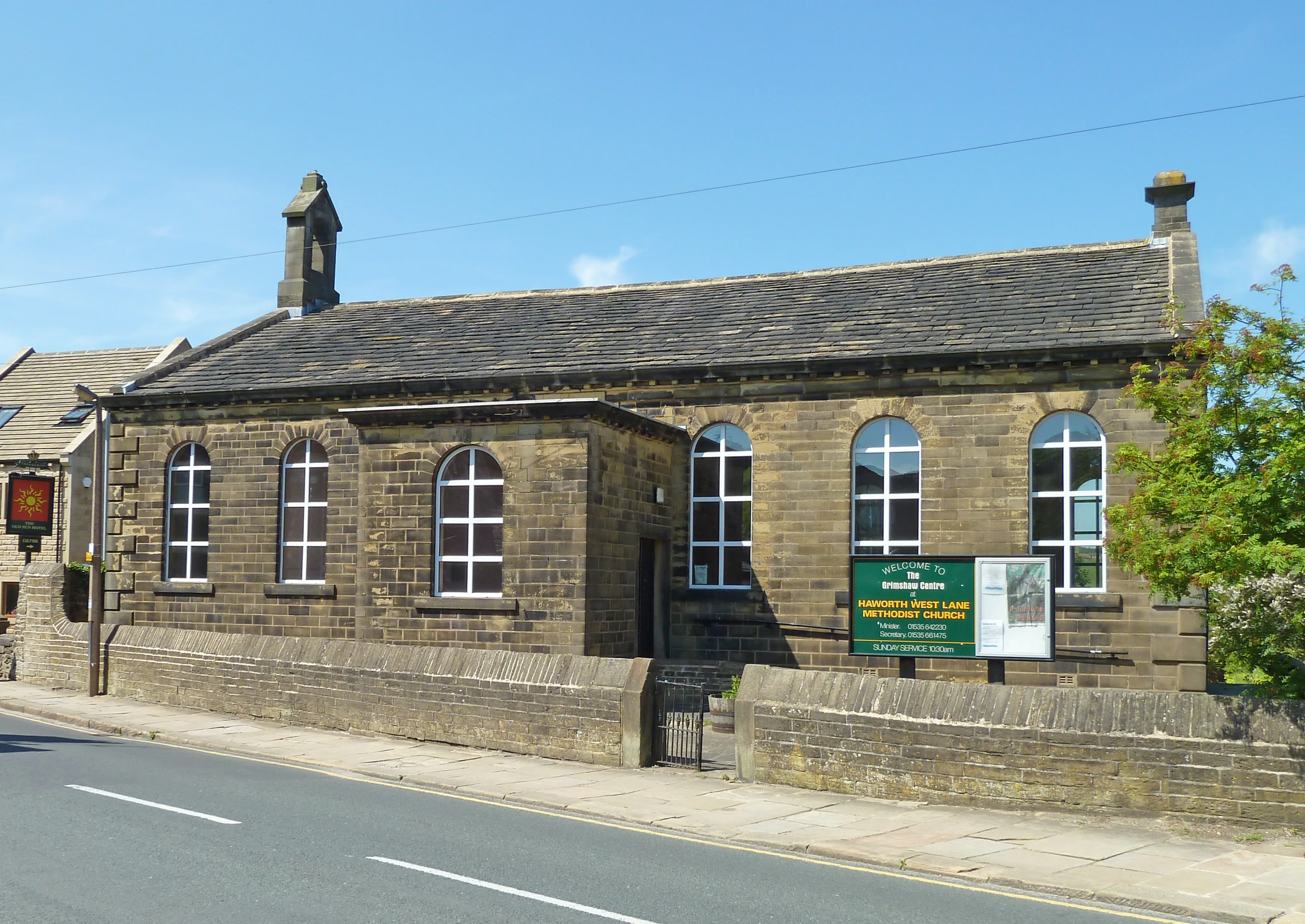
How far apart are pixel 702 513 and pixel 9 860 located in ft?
44.1

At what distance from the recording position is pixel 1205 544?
402 inches

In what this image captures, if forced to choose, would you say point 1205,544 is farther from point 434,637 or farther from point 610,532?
point 434,637

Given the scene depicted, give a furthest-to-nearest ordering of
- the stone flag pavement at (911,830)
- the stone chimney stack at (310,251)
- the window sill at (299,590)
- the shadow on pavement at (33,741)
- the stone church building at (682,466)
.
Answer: the stone chimney stack at (310,251) < the window sill at (299,590) < the stone church building at (682,466) < the shadow on pavement at (33,741) < the stone flag pavement at (911,830)

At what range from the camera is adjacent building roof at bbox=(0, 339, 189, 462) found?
34906mm

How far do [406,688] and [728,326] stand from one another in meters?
9.44

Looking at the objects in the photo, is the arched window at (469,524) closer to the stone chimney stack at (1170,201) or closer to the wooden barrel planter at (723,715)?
the wooden barrel planter at (723,715)

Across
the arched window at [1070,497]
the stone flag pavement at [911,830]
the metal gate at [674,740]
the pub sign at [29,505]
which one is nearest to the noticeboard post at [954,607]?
the metal gate at [674,740]

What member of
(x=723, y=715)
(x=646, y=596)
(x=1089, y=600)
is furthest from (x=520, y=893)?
(x=1089, y=600)

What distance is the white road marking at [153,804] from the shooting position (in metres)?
9.76

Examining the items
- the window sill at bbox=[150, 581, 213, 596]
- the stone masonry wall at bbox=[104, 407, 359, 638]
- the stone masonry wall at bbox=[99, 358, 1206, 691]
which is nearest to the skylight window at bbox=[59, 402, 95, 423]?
the stone masonry wall at bbox=[104, 407, 359, 638]

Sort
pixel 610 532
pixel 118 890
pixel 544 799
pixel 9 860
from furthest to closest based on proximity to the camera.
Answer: pixel 610 532, pixel 544 799, pixel 9 860, pixel 118 890

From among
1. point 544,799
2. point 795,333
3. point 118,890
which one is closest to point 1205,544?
point 544,799

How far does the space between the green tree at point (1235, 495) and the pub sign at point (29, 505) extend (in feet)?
76.4

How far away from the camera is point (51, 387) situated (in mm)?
38625
